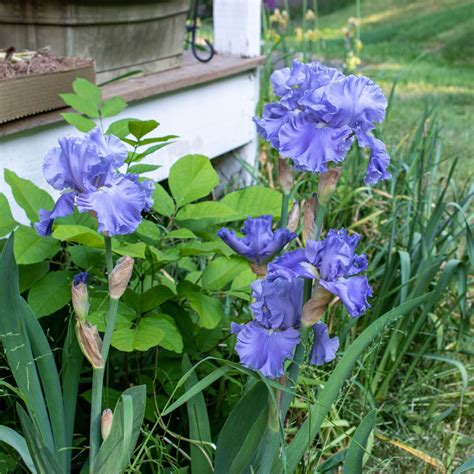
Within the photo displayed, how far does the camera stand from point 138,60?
2.65 meters

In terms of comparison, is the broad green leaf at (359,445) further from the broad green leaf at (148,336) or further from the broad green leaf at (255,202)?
the broad green leaf at (255,202)

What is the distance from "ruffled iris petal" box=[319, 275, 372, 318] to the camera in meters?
1.09

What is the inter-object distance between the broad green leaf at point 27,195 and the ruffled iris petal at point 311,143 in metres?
0.63

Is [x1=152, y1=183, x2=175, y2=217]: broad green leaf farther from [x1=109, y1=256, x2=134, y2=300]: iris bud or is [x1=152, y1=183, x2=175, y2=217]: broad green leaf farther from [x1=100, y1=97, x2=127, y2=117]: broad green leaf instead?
[x1=109, y1=256, x2=134, y2=300]: iris bud

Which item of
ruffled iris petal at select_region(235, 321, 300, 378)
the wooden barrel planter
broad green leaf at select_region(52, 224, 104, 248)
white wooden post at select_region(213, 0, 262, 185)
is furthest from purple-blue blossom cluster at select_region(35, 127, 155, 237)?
white wooden post at select_region(213, 0, 262, 185)

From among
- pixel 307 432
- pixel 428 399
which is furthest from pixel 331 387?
pixel 428 399

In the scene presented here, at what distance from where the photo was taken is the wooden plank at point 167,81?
1968 mm

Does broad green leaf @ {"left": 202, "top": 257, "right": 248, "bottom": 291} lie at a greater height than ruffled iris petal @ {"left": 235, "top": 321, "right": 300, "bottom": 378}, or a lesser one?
lesser

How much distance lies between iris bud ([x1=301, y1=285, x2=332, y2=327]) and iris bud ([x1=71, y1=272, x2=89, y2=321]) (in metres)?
0.32

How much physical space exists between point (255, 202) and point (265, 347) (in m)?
0.56

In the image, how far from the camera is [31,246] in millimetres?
1557

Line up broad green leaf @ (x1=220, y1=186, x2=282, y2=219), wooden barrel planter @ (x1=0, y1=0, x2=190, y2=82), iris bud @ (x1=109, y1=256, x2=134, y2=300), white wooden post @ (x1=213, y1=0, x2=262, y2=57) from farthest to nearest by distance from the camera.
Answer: white wooden post @ (x1=213, y1=0, x2=262, y2=57) < wooden barrel planter @ (x1=0, y1=0, x2=190, y2=82) < broad green leaf @ (x1=220, y1=186, x2=282, y2=219) < iris bud @ (x1=109, y1=256, x2=134, y2=300)

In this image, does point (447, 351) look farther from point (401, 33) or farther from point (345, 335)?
point (401, 33)

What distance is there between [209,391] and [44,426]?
0.58 meters
